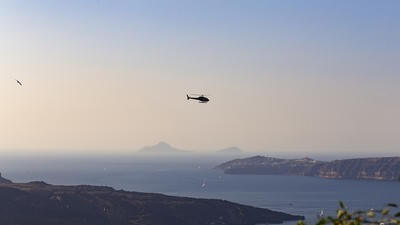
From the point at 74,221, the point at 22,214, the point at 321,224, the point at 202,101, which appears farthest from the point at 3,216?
the point at 321,224

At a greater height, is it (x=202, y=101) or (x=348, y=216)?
(x=202, y=101)

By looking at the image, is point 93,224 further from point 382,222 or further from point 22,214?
point 382,222

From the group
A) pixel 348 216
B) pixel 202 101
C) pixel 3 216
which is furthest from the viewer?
pixel 3 216

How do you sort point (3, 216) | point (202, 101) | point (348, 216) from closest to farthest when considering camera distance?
point (348, 216)
point (202, 101)
point (3, 216)

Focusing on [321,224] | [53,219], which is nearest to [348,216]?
[321,224]

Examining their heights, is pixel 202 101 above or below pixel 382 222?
above

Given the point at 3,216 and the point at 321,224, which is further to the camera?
the point at 3,216

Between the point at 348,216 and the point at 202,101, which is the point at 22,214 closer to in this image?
the point at 202,101

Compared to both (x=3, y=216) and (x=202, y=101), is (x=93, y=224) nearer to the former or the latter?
(x=3, y=216)

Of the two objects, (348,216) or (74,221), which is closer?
(348,216)
